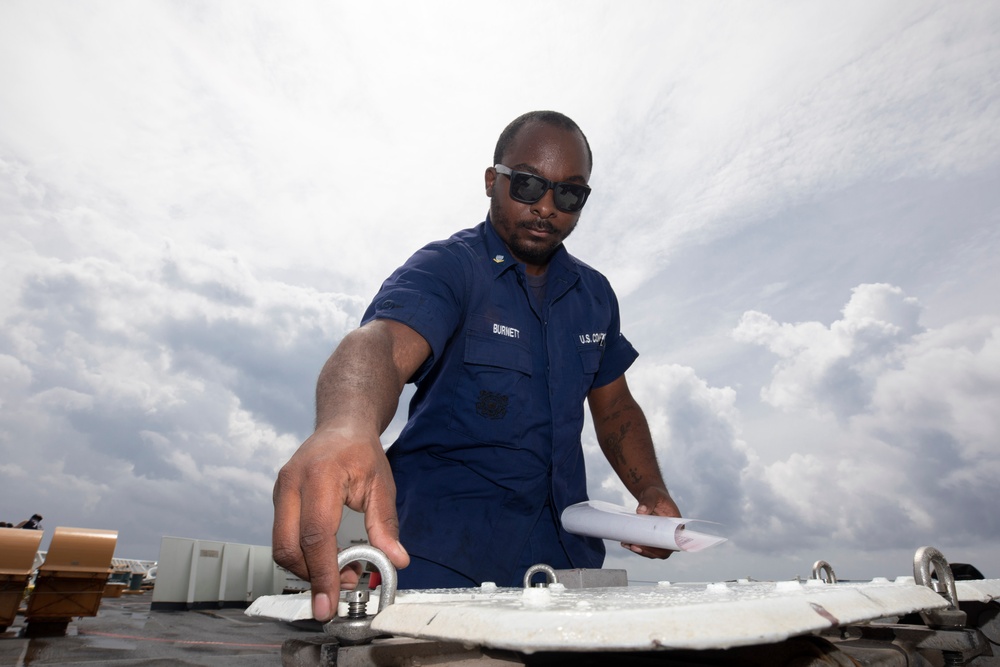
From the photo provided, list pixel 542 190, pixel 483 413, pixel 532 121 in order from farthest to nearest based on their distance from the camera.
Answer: pixel 532 121
pixel 542 190
pixel 483 413

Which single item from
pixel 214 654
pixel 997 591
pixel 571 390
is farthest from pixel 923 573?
pixel 214 654

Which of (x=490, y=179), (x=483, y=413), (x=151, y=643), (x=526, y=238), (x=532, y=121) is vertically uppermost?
(x=532, y=121)

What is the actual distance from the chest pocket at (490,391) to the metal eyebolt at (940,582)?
111 cm

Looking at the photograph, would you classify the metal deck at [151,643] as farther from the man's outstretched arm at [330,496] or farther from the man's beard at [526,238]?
the man's outstretched arm at [330,496]

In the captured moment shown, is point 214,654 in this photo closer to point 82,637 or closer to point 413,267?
point 82,637

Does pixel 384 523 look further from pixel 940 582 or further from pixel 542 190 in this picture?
pixel 542 190

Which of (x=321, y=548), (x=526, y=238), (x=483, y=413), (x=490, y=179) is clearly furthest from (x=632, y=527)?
(x=490, y=179)

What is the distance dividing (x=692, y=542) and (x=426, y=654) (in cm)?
92

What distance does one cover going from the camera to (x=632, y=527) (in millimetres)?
1669

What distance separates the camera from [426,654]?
3.02 ft

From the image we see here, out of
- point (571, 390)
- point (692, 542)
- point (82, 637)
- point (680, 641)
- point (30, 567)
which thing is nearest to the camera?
point (680, 641)

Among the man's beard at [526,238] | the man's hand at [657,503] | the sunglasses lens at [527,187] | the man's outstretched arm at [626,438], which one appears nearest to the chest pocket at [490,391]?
the man's beard at [526,238]

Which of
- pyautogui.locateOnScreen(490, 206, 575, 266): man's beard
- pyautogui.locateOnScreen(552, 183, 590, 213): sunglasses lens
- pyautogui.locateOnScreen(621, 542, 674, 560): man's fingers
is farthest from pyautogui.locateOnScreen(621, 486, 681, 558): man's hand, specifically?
pyautogui.locateOnScreen(552, 183, 590, 213): sunglasses lens

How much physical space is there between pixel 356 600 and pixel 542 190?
165 centimetres
